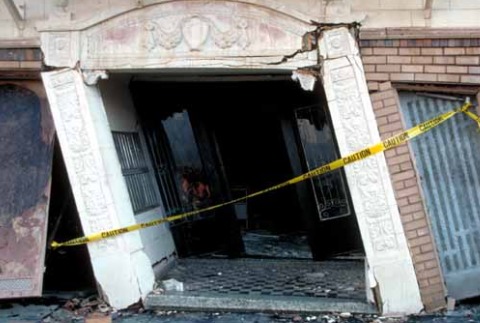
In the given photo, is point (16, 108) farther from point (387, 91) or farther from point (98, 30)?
point (387, 91)

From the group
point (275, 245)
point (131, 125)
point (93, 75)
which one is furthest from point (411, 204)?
point (131, 125)

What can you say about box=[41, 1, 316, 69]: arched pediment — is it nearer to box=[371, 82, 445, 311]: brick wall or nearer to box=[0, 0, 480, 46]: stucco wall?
box=[0, 0, 480, 46]: stucco wall

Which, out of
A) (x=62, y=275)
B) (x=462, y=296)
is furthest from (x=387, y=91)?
(x=62, y=275)

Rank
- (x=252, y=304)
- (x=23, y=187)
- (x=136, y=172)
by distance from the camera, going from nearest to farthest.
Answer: (x=252, y=304) → (x=23, y=187) → (x=136, y=172)

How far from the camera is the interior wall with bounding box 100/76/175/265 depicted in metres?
6.32

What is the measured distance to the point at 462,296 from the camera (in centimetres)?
531

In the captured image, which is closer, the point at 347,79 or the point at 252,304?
the point at 347,79

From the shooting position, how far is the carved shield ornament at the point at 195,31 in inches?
211

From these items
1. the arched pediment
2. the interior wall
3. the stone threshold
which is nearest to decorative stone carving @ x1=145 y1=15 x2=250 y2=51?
the arched pediment

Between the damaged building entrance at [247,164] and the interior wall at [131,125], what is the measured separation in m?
0.19

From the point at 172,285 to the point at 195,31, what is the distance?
8.85 ft

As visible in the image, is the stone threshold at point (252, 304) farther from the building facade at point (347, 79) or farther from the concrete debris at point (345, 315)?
the building facade at point (347, 79)

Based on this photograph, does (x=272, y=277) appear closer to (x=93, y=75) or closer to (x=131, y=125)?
(x=131, y=125)

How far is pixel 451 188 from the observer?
210 inches
